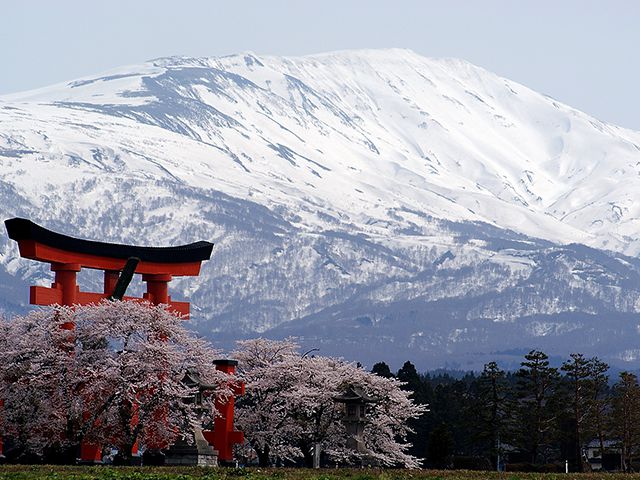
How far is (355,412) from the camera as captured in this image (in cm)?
8319

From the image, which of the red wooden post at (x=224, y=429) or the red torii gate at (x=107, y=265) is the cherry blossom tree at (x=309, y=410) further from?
the red torii gate at (x=107, y=265)

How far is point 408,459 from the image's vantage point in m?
89.4

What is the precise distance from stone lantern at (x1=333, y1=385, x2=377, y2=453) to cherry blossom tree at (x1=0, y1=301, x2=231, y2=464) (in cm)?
1029

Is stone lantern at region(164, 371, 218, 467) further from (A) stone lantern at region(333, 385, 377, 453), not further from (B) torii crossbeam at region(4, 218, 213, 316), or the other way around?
(A) stone lantern at region(333, 385, 377, 453)

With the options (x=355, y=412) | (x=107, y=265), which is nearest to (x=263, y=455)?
(x=355, y=412)

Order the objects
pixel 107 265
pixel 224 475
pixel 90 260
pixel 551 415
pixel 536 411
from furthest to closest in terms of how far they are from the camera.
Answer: pixel 551 415 < pixel 536 411 < pixel 107 265 < pixel 90 260 < pixel 224 475

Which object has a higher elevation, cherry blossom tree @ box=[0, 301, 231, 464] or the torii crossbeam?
the torii crossbeam

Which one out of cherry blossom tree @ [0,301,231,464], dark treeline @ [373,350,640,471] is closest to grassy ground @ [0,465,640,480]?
cherry blossom tree @ [0,301,231,464]

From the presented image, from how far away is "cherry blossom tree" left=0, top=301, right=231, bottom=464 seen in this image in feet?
239

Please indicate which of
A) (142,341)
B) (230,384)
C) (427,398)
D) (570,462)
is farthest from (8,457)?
(427,398)

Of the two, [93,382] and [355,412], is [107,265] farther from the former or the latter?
[355,412]

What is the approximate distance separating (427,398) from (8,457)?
58424mm

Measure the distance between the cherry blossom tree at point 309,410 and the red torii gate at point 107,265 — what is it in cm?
549

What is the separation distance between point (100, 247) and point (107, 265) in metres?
1.32
